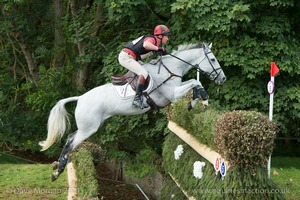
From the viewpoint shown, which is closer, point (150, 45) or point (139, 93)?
point (150, 45)

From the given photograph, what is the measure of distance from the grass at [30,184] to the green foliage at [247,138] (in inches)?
140

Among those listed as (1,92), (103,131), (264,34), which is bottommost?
(103,131)

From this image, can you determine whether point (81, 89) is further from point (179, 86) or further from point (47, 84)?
point (179, 86)

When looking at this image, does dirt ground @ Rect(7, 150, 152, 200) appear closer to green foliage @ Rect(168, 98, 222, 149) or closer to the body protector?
green foliage @ Rect(168, 98, 222, 149)

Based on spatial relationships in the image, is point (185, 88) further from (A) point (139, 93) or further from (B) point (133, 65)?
(B) point (133, 65)

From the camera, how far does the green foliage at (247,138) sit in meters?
4.12

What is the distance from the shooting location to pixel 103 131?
10648mm

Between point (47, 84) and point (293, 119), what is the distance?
5.20 m

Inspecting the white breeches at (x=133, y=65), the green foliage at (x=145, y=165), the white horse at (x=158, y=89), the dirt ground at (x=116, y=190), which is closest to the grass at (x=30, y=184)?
the dirt ground at (x=116, y=190)

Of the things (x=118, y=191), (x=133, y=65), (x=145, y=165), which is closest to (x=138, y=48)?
(x=133, y=65)

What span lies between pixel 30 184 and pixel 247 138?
184 inches

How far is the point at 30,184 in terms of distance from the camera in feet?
25.7

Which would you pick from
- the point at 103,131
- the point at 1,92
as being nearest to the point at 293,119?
the point at 103,131

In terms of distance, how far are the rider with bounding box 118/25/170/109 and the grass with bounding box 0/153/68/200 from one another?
2290 mm
